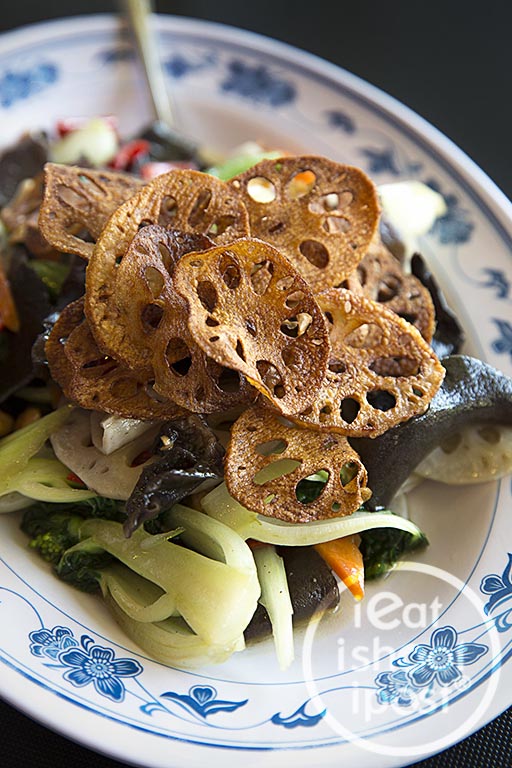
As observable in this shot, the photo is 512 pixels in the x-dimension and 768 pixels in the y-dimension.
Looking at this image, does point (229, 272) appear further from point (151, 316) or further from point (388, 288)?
point (388, 288)

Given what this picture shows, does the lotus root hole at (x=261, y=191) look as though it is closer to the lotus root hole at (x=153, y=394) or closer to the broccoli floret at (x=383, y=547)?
the lotus root hole at (x=153, y=394)

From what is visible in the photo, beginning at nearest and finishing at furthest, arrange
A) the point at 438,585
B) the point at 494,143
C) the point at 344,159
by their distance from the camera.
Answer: the point at 438,585, the point at 344,159, the point at 494,143

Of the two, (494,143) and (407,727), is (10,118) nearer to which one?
(494,143)

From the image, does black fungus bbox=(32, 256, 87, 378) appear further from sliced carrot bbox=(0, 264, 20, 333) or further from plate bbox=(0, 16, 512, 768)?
plate bbox=(0, 16, 512, 768)

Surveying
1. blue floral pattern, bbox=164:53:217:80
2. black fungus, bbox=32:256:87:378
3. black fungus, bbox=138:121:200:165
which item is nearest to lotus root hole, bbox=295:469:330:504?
black fungus, bbox=32:256:87:378

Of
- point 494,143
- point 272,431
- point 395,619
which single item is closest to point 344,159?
point 494,143

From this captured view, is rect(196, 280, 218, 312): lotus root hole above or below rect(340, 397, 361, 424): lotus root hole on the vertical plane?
above
